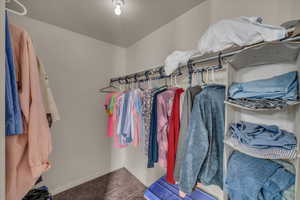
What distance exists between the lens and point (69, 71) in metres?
1.80

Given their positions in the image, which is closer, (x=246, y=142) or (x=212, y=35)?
(x=246, y=142)

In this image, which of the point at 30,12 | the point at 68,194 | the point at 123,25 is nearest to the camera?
the point at 30,12

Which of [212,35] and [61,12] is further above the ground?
[61,12]

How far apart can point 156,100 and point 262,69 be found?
0.79 meters

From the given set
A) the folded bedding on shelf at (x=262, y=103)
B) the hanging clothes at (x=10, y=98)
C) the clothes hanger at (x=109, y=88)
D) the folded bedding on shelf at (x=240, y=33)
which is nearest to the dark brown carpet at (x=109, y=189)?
the clothes hanger at (x=109, y=88)

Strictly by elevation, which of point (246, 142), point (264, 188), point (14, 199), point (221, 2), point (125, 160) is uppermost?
point (221, 2)

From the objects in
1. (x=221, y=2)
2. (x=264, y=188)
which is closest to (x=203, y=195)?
(x=264, y=188)

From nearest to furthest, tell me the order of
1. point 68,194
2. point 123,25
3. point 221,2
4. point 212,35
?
1. point 212,35
2. point 221,2
3. point 123,25
4. point 68,194

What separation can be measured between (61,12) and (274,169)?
224 centimetres

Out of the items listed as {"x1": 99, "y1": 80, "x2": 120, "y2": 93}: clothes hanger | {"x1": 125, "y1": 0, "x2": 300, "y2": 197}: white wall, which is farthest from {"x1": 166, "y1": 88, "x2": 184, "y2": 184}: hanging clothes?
{"x1": 99, "y1": 80, "x2": 120, "y2": 93}: clothes hanger

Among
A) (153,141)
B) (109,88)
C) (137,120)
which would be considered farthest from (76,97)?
(153,141)

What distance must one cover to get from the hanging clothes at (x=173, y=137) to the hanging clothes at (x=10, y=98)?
92cm

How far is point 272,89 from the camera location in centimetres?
65

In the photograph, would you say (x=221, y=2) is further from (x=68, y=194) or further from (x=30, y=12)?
(x=68, y=194)
